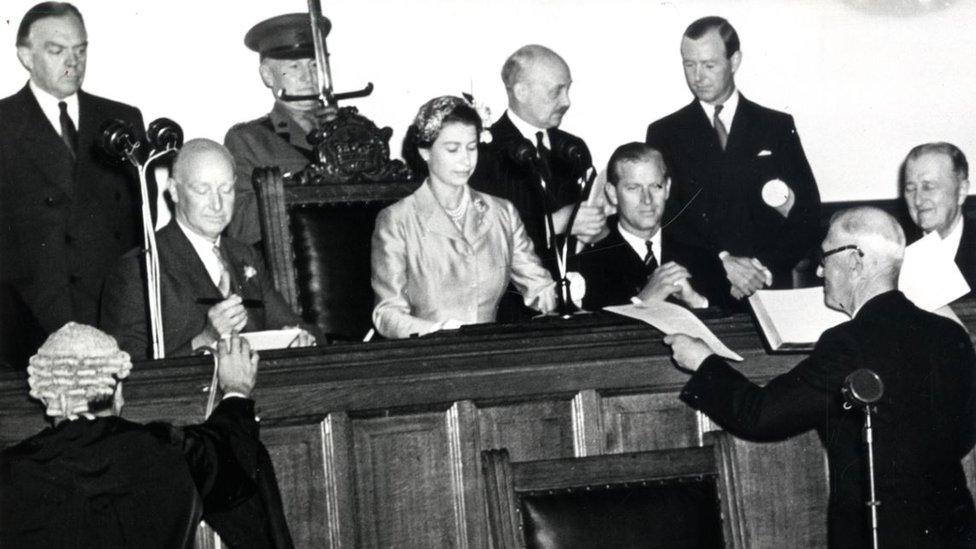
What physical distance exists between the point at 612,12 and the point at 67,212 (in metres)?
2.81

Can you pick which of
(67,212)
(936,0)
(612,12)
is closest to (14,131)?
(67,212)

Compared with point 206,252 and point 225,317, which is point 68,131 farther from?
point 225,317

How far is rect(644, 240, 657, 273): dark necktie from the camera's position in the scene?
226 inches

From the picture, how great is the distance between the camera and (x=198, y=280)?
5074mm

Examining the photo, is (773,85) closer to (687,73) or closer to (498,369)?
(687,73)

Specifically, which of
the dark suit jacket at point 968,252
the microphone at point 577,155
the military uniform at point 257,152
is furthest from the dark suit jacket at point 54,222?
the dark suit jacket at point 968,252

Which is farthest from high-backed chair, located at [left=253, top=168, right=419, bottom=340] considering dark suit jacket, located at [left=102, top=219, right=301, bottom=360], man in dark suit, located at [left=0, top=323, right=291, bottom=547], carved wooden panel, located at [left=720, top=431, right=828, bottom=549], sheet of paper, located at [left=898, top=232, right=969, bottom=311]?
sheet of paper, located at [left=898, top=232, right=969, bottom=311]

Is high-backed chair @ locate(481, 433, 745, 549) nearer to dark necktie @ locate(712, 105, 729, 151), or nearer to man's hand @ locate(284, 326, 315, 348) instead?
man's hand @ locate(284, 326, 315, 348)

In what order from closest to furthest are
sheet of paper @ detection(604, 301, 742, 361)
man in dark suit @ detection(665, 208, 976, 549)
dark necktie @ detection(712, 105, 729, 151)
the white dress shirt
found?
man in dark suit @ detection(665, 208, 976, 549)
sheet of paper @ detection(604, 301, 742, 361)
the white dress shirt
dark necktie @ detection(712, 105, 729, 151)

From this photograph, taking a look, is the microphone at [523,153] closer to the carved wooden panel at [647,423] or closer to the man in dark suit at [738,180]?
the carved wooden panel at [647,423]

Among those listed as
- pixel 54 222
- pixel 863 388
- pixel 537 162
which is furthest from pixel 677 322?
pixel 54 222

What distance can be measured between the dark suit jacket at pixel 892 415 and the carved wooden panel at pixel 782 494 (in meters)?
0.26

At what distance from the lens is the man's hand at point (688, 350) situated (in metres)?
4.76

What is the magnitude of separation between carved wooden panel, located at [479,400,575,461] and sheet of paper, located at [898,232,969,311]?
3.82 feet
